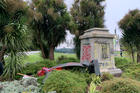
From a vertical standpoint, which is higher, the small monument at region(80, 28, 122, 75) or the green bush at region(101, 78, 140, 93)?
the small monument at region(80, 28, 122, 75)

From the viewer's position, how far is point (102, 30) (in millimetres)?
5543

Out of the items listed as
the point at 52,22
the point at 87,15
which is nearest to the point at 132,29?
the point at 87,15

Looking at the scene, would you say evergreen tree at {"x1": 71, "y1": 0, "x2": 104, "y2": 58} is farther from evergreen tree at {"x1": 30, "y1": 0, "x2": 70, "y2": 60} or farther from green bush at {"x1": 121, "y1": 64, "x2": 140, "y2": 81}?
green bush at {"x1": 121, "y1": 64, "x2": 140, "y2": 81}

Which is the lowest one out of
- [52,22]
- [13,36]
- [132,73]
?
[132,73]

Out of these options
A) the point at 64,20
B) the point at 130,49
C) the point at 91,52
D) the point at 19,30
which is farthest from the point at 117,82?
the point at 130,49

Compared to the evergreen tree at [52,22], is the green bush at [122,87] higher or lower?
lower

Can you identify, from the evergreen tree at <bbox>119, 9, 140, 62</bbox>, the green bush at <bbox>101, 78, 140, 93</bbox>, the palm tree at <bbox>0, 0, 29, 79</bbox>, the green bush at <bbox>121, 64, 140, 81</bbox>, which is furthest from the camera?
the evergreen tree at <bbox>119, 9, 140, 62</bbox>

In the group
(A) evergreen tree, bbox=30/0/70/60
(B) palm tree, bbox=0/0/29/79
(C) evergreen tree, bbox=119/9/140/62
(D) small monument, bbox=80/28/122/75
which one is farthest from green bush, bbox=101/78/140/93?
(C) evergreen tree, bbox=119/9/140/62

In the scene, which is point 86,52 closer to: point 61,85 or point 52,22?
point 61,85

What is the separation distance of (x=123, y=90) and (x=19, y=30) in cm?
455

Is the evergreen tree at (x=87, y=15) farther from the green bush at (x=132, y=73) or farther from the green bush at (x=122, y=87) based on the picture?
the green bush at (x=122, y=87)

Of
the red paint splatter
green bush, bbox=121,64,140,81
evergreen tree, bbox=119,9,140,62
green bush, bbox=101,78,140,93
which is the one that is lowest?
green bush, bbox=121,64,140,81

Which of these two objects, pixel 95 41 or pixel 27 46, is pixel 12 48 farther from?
pixel 95 41

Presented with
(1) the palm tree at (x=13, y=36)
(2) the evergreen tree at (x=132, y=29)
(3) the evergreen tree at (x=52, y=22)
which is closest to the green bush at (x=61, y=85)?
(1) the palm tree at (x=13, y=36)
